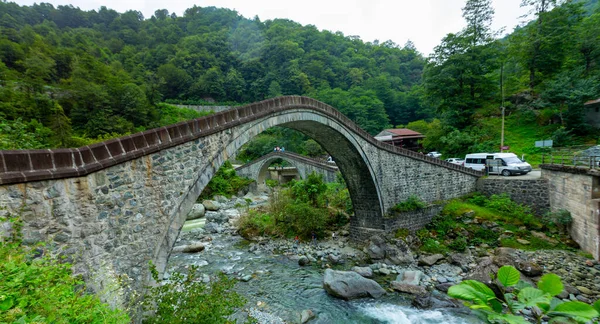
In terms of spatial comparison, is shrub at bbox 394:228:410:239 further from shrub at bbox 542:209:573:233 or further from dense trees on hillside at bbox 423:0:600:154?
dense trees on hillside at bbox 423:0:600:154

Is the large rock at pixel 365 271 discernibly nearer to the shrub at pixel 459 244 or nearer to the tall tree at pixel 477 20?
the shrub at pixel 459 244

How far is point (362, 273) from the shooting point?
10188 millimetres

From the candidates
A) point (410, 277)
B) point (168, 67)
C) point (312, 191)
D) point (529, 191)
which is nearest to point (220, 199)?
point (312, 191)

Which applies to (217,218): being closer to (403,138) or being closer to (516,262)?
(516,262)

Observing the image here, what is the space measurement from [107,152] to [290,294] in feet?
24.1

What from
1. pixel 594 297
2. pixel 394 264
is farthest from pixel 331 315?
pixel 594 297

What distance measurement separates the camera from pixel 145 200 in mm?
4930

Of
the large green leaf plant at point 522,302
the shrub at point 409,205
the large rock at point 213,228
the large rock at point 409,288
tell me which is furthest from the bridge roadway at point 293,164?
the large green leaf plant at point 522,302

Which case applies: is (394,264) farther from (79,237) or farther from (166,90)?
(166,90)

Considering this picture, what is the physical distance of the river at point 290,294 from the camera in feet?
25.3

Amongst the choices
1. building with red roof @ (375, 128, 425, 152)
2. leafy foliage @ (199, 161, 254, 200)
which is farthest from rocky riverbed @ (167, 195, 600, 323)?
building with red roof @ (375, 128, 425, 152)

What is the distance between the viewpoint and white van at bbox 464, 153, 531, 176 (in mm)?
13906

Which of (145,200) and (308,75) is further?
(308,75)

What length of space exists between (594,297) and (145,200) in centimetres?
1268
